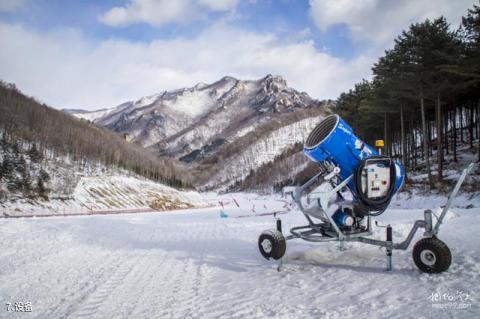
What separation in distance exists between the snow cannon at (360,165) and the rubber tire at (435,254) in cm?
146

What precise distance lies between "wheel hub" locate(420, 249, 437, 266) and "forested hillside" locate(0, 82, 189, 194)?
2805 inches

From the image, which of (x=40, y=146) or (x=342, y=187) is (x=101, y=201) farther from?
(x=342, y=187)

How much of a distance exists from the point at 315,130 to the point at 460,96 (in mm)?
37155

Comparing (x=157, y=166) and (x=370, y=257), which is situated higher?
(x=157, y=166)

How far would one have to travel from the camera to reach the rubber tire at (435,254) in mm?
5699

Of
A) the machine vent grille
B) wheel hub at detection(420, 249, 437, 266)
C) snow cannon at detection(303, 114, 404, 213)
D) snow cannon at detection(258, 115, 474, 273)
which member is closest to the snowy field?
wheel hub at detection(420, 249, 437, 266)

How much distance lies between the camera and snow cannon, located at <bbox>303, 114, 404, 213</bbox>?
7.18 metres

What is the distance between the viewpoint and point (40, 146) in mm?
91438

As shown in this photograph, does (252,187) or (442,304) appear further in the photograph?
(252,187)

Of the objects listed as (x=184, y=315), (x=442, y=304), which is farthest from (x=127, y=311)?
(x=442, y=304)

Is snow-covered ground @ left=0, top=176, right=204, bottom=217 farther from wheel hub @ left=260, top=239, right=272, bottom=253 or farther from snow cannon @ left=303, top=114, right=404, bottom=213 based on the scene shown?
snow cannon @ left=303, top=114, right=404, bottom=213

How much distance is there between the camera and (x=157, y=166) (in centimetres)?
15850

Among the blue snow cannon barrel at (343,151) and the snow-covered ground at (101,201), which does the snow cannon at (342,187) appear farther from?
the snow-covered ground at (101,201)

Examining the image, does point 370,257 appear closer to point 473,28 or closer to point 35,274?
point 35,274
